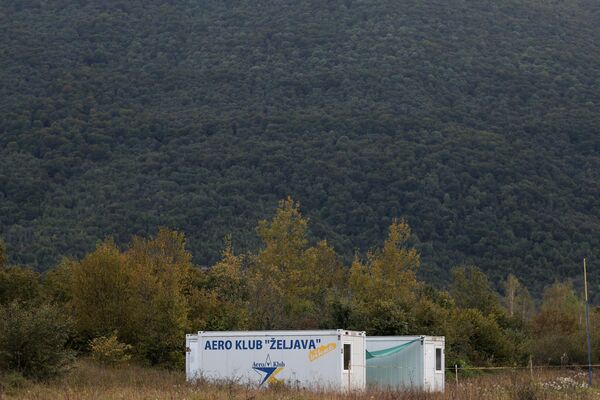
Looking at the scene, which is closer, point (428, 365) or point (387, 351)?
point (428, 365)

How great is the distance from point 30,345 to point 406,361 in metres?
12.4

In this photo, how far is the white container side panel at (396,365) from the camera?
35500mm

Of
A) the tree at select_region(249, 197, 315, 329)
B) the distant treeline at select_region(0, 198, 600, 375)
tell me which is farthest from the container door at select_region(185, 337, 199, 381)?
the tree at select_region(249, 197, 315, 329)

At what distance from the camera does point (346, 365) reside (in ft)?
107

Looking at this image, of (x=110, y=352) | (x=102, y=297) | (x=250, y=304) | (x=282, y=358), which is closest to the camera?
(x=282, y=358)

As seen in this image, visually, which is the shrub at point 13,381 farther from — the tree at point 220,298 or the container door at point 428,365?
the tree at point 220,298

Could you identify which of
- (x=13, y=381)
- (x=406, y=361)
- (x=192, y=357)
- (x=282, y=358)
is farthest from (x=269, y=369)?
(x=13, y=381)

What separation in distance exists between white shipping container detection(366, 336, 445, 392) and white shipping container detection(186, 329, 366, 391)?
2.65 meters

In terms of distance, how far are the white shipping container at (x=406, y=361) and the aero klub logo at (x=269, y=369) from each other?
3.49m

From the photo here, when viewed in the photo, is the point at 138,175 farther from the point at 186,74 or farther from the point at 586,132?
the point at 586,132

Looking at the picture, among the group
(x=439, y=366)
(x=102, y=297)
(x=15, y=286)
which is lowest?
(x=439, y=366)

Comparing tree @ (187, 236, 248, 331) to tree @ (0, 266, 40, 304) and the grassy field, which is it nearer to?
tree @ (0, 266, 40, 304)

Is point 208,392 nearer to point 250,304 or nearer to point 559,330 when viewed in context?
point 250,304

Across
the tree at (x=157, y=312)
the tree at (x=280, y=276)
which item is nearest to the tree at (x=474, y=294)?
the tree at (x=280, y=276)
